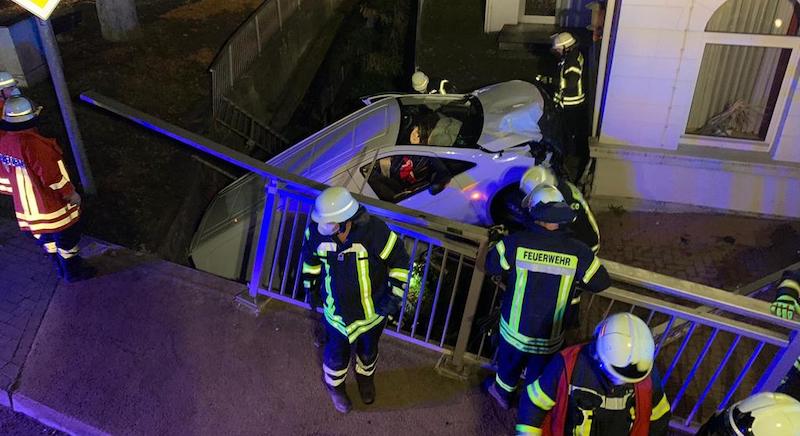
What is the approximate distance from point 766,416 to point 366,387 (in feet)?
7.57

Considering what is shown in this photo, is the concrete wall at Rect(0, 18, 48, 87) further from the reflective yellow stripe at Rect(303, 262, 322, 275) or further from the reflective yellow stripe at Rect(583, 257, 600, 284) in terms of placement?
the reflective yellow stripe at Rect(583, 257, 600, 284)

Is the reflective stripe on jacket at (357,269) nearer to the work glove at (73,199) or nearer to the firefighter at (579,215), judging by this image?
the firefighter at (579,215)

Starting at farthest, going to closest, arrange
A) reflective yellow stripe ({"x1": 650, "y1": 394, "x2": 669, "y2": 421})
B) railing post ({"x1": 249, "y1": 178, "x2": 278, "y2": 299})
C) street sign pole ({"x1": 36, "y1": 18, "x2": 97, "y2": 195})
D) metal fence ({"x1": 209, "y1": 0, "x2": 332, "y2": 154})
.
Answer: metal fence ({"x1": 209, "y1": 0, "x2": 332, "y2": 154}) → street sign pole ({"x1": 36, "y1": 18, "x2": 97, "y2": 195}) → railing post ({"x1": 249, "y1": 178, "x2": 278, "y2": 299}) → reflective yellow stripe ({"x1": 650, "y1": 394, "x2": 669, "y2": 421})

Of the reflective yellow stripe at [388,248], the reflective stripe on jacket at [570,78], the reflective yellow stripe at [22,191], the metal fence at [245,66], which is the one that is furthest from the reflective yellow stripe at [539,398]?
the metal fence at [245,66]

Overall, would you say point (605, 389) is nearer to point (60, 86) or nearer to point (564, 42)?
point (60, 86)

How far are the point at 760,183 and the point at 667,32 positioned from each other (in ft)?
6.75

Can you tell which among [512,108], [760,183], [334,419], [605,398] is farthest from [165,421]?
[760,183]

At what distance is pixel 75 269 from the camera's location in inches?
199

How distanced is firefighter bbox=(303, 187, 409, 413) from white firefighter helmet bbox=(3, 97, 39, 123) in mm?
2315

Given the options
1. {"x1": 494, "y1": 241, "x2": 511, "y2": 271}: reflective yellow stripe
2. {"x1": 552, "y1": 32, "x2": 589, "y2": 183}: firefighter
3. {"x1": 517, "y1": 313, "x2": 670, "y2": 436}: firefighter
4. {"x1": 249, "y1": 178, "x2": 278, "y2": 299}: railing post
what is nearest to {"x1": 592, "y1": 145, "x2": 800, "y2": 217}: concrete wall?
{"x1": 552, "y1": 32, "x2": 589, "y2": 183}: firefighter

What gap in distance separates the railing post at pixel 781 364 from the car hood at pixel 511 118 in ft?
10.5

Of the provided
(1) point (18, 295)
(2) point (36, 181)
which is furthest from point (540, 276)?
(1) point (18, 295)

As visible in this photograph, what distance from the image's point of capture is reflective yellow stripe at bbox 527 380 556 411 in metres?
3.01

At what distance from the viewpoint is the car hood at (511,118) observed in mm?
6297
